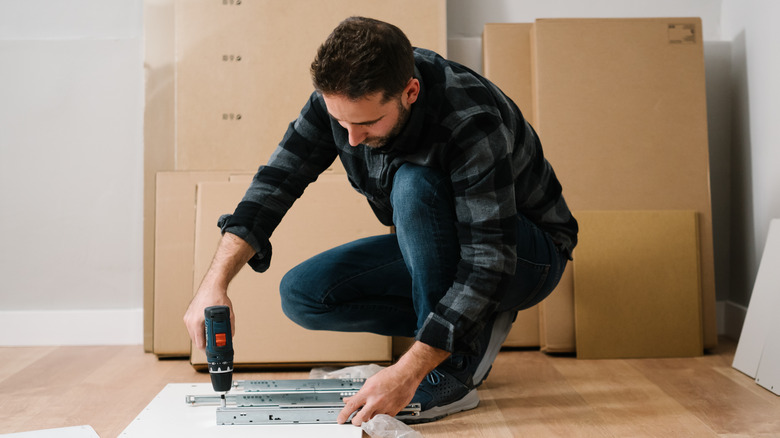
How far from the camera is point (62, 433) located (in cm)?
133

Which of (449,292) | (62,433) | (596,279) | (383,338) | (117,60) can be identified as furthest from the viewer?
(117,60)

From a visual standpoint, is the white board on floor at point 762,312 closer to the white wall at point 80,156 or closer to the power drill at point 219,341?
the white wall at point 80,156

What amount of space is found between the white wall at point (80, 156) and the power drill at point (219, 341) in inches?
50.1

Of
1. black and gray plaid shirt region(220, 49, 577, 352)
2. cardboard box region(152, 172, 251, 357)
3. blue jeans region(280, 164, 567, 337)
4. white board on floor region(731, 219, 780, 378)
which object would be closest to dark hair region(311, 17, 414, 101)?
black and gray plaid shirt region(220, 49, 577, 352)

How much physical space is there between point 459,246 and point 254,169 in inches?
44.6

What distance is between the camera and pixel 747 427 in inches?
56.4

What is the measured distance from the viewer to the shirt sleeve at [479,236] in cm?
121

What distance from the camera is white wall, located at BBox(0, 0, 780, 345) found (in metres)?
2.45

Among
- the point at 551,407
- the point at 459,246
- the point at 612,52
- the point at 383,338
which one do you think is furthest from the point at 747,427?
the point at 612,52

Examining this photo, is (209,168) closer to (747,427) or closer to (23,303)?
(23,303)

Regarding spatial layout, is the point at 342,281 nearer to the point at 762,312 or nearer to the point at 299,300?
the point at 299,300

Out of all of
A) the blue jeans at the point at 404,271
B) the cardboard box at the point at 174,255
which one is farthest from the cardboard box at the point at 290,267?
the blue jeans at the point at 404,271

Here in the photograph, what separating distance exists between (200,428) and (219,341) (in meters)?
0.22

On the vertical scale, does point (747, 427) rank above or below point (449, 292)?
below
